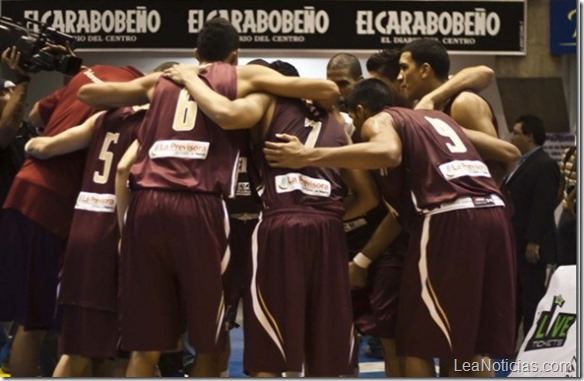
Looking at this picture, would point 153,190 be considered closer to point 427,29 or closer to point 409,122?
point 409,122

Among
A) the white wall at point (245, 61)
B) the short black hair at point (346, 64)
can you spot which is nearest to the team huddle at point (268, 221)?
the short black hair at point (346, 64)

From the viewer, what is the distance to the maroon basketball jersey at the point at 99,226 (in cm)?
625

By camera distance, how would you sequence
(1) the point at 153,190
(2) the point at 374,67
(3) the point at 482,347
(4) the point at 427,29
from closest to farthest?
(1) the point at 153,190, (3) the point at 482,347, (2) the point at 374,67, (4) the point at 427,29

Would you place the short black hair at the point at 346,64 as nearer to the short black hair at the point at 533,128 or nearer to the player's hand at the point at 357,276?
the player's hand at the point at 357,276

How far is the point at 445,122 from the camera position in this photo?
6.31 m

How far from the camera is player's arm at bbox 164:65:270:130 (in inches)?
227

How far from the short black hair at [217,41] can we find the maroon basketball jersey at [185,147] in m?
0.26

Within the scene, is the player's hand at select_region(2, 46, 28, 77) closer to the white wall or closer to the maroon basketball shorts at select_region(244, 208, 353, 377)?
the maroon basketball shorts at select_region(244, 208, 353, 377)

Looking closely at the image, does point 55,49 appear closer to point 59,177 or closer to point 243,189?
point 59,177

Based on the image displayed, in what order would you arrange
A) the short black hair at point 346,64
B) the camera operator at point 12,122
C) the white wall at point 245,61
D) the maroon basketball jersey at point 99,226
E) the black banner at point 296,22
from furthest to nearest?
the white wall at point 245,61 < the black banner at point 296,22 < the short black hair at point 346,64 < the camera operator at point 12,122 < the maroon basketball jersey at point 99,226

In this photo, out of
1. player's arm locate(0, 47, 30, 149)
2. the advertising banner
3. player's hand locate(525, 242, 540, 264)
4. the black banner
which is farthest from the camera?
the advertising banner

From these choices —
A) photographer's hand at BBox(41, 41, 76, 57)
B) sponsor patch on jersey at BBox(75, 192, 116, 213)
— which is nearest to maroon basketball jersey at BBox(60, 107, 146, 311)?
sponsor patch on jersey at BBox(75, 192, 116, 213)

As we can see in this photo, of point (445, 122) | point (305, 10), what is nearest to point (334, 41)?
point (305, 10)

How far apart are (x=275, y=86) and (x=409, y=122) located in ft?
2.43
